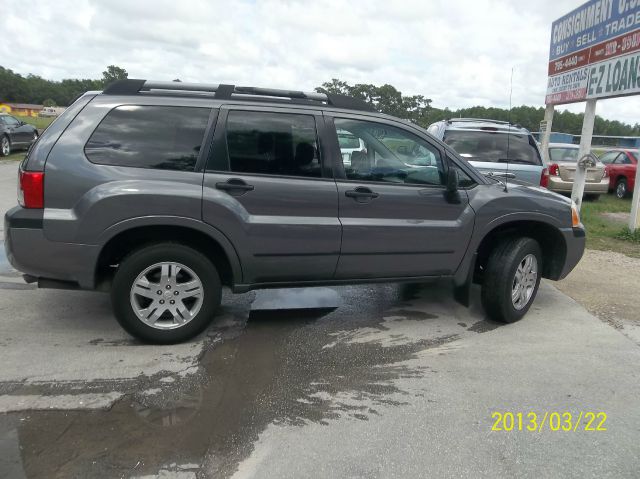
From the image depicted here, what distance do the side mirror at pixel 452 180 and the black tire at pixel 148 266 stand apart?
2032mm

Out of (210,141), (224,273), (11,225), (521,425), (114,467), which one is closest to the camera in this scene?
(114,467)

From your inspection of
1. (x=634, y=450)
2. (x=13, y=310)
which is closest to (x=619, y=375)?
(x=634, y=450)

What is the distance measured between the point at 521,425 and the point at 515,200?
7.06ft

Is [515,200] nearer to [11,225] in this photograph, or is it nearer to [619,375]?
[619,375]

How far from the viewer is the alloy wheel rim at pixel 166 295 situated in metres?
3.96

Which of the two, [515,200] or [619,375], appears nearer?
[619,375]

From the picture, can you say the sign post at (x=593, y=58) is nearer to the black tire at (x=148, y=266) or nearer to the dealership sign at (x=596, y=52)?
the dealership sign at (x=596, y=52)

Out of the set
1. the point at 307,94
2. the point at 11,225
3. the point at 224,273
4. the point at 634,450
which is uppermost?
the point at 307,94

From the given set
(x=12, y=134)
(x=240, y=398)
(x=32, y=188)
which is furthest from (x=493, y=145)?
(x=12, y=134)

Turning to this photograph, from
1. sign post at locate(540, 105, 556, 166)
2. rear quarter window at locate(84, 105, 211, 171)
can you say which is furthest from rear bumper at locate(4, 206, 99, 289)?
sign post at locate(540, 105, 556, 166)

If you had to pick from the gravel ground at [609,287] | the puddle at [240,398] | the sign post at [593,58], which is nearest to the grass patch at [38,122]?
the sign post at [593,58]

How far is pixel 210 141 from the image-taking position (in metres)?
4.01

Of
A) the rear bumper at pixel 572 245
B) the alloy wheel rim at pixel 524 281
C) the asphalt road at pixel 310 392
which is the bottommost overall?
the asphalt road at pixel 310 392
